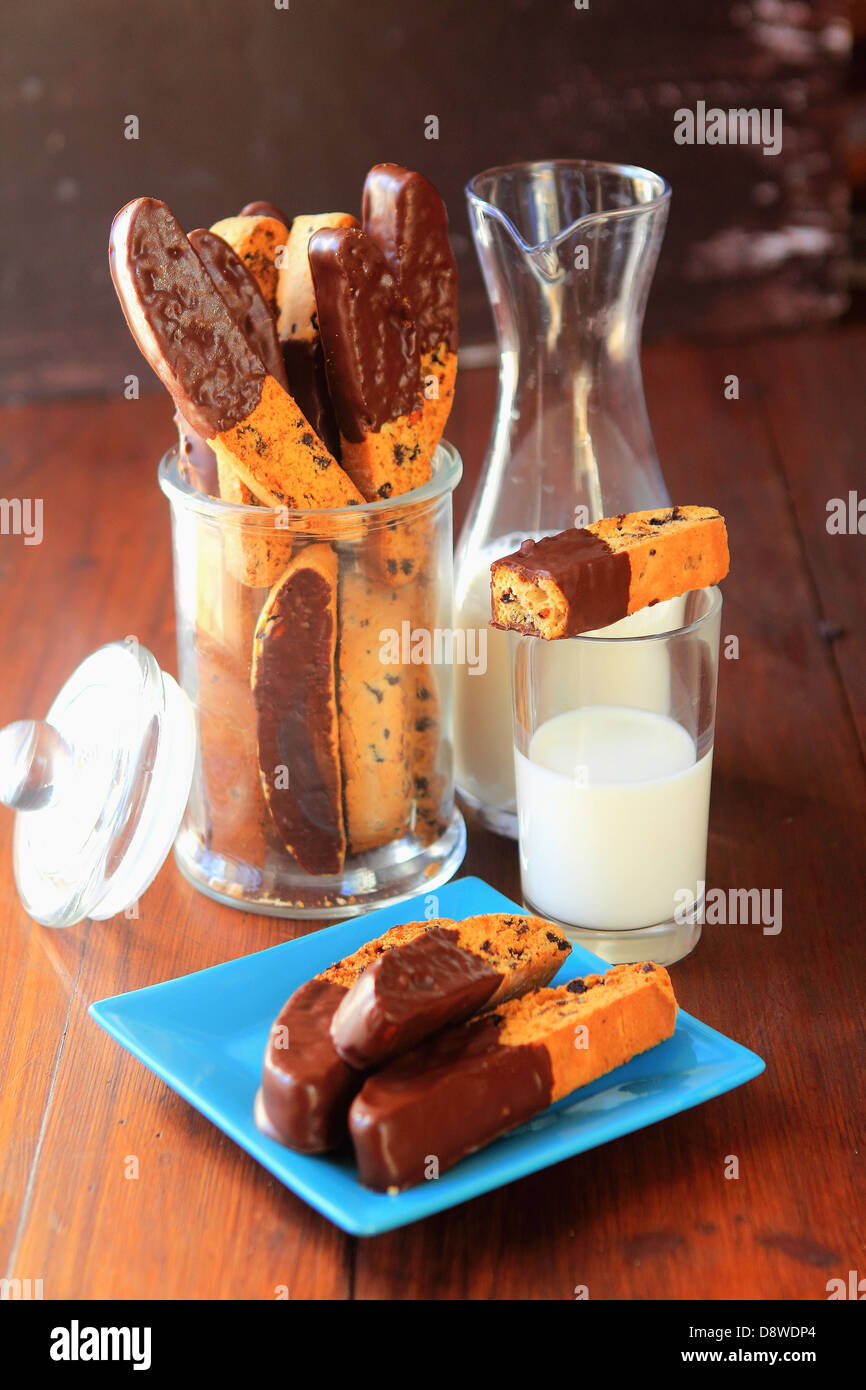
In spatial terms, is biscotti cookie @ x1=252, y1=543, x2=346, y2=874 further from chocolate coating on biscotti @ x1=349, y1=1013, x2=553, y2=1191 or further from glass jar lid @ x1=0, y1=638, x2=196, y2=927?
chocolate coating on biscotti @ x1=349, y1=1013, x2=553, y2=1191

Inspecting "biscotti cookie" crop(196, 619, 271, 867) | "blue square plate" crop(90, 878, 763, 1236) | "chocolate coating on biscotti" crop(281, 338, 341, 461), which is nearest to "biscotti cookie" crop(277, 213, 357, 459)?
"chocolate coating on biscotti" crop(281, 338, 341, 461)

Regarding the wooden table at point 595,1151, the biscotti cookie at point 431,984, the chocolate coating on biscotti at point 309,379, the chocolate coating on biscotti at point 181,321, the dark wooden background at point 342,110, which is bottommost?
the wooden table at point 595,1151

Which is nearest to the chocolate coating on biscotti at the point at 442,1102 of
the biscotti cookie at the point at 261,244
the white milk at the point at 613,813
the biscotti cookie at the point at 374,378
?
the white milk at the point at 613,813

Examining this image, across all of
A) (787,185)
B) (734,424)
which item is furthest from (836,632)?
(787,185)

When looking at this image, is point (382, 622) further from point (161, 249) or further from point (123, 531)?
point (123, 531)

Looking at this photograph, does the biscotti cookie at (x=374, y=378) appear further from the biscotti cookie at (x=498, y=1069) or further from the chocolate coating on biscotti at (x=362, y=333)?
the biscotti cookie at (x=498, y=1069)

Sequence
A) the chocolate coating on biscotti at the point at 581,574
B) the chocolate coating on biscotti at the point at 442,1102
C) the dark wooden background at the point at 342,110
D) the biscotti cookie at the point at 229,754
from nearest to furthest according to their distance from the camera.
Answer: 1. the chocolate coating on biscotti at the point at 442,1102
2. the chocolate coating on biscotti at the point at 581,574
3. the biscotti cookie at the point at 229,754
4. the dark wooden background at the point at 342,110
